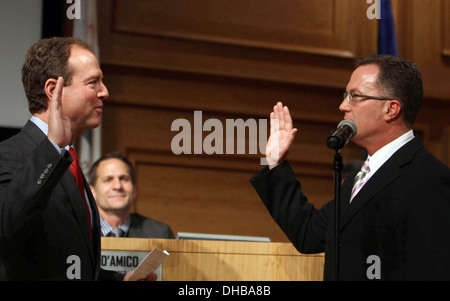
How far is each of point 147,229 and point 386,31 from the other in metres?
2.39

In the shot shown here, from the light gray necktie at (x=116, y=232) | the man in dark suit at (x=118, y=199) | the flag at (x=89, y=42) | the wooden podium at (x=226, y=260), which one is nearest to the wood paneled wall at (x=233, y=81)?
the flag at (x=89, y=42)

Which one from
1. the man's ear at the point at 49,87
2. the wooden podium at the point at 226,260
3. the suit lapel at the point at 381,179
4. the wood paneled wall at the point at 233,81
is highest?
the wood paneled wall at the point at 233,81

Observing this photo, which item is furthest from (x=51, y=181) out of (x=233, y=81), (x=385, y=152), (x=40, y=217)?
(x=233, y=81)

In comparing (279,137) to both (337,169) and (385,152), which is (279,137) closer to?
(385,152)

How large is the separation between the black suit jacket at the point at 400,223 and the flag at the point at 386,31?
2.69 meters

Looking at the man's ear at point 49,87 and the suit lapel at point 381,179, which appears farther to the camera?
the suit lapel at point 381,179

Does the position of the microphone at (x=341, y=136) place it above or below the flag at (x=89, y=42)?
below

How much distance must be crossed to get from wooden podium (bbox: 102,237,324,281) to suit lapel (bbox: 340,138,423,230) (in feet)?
1.95

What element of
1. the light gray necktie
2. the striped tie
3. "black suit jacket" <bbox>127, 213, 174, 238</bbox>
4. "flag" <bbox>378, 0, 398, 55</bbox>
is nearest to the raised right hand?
the striped tie

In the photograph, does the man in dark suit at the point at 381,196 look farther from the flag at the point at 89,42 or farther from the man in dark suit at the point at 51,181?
the flag at the point at 89,42

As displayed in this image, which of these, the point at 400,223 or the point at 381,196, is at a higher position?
the point at 381,196

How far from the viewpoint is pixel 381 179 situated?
7.98 ft

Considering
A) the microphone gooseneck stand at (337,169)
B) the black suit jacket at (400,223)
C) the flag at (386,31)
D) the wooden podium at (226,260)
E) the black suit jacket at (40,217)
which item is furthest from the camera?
the flag at (386,31)

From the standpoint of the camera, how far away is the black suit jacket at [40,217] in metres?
1.86
